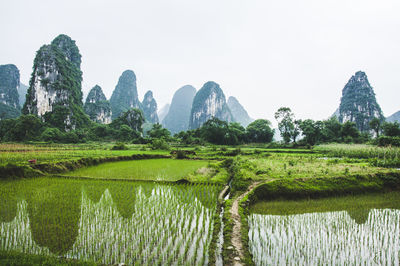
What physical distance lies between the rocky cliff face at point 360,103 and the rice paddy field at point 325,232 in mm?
71825

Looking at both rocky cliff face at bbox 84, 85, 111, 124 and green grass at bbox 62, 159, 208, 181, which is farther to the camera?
rocky cliff face at bbox 84, 85, 111, 124

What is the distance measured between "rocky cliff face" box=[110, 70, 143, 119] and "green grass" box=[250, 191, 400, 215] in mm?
100027

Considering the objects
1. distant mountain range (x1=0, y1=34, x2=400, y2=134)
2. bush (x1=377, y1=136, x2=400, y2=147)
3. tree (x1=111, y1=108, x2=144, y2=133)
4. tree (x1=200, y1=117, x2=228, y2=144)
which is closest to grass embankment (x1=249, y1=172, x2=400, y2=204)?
bush (x1=377, y1=136, x2=400, y2=147)

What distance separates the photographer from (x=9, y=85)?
70.2m

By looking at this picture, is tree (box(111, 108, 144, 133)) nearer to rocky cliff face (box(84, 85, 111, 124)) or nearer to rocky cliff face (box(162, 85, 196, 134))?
rocky cliff face (box(84, 85, 111, 124))

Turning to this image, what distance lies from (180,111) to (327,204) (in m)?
139

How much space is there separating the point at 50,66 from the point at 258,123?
189ft

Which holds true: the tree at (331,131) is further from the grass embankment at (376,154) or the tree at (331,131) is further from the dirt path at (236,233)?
the dirt path at (236,233)

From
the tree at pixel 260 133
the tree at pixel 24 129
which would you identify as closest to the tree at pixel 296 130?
the tree at pixel 260 133

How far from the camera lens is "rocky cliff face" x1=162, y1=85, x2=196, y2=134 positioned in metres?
136

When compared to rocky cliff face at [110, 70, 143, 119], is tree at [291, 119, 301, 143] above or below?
below

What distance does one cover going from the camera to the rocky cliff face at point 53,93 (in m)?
48.8

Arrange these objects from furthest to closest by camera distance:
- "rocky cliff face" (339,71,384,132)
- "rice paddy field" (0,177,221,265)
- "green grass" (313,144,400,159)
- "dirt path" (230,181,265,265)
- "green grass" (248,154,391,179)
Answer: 1. "rocky cliff face" (339,71,384,132)
2. "green grass" (313,144,400,159)
3. "green grass" (248,154,391,179)
4. "rice paddy field" (0,177,221,265)
5. "dirt path" (230,181,265,265)

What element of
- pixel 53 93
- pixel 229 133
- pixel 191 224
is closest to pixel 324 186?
pixel 191 224
